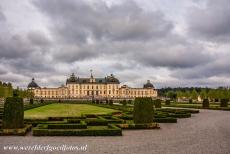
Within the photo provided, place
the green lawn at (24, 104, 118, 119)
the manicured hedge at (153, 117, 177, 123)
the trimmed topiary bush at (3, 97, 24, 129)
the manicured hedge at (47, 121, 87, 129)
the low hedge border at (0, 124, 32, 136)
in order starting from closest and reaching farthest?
the low hedge border at (0, 124, 32, 136)
the trimmed topiary bush at (3, 97, 24, 129)
the manicured hedge at (47, 121, 87, 129)
the manicured hedge at (153, 117, 177, 123)
the green lawn at (24, 104, 118, 119)

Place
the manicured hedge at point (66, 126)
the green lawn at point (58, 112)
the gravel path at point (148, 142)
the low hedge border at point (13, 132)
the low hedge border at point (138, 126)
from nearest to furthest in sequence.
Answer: the gravel path at point (148, 142) < the low hedge border at point (13, 132) < the manicured hedge at point (66, 126) < the low hedge border at point (138, 126) < the green lawn at point (58, 112)

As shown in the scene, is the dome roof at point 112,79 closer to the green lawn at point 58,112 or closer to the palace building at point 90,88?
the palace building at point 90,88

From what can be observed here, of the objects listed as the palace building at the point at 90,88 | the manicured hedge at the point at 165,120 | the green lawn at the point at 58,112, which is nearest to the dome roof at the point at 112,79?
the palace building at the point at 90,88

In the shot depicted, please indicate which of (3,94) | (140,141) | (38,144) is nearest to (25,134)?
(38,144)

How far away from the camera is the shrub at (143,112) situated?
51.6ft

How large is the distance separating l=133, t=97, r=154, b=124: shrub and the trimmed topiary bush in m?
5.11

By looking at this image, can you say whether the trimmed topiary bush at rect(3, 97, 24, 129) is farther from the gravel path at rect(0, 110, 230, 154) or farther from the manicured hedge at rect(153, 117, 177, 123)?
the manicured hedge at rect(153, 117, 177, 123)

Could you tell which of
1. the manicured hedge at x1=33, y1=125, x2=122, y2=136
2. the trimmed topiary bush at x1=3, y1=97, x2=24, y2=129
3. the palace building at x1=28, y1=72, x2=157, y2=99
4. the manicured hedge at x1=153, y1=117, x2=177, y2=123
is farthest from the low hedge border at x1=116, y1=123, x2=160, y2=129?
the palace building at x1=28, y1=72, x2=157, y2=99

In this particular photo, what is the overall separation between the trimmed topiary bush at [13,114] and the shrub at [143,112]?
5.11 metres

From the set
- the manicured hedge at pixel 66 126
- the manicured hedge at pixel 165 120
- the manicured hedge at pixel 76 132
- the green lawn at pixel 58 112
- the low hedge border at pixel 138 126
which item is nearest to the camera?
the manicured hedge at pixel 76 132

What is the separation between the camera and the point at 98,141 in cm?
1145

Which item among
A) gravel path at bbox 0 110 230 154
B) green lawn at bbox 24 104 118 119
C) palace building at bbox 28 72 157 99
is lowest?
gravel path at bbox 0 110 230 154

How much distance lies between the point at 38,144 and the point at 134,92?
109 metres

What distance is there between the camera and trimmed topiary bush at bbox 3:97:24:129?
1362 cm
